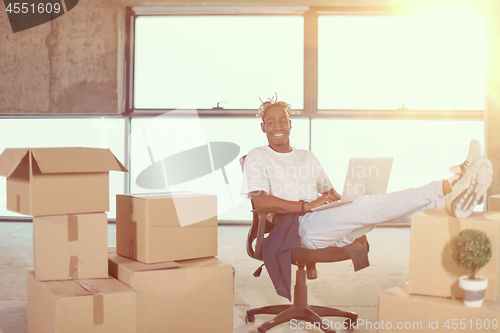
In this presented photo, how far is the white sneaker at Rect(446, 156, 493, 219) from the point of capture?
1.63m

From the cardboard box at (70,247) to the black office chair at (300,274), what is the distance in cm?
68

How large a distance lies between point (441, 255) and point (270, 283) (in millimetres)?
1395

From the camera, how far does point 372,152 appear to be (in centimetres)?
504

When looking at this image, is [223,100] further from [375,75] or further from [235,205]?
[375,75]

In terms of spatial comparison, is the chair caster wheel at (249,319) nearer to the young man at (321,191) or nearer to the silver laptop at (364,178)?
the young man at (321,191)

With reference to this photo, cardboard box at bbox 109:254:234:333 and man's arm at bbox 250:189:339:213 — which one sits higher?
man's arm at bbox 250:189:339:213

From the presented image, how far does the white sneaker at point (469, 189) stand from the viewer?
163cm

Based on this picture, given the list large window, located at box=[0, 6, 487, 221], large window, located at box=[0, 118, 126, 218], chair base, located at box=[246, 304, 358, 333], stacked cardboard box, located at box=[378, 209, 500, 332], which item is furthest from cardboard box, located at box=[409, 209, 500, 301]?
large window, located at box=[0, 118, 126, 218]

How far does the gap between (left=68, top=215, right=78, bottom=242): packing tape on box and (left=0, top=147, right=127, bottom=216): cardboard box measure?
0.08ft

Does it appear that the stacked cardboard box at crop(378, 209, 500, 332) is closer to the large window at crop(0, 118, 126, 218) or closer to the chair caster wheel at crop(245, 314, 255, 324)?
the chair caster wheel at crop(245, 314, 255, 324)

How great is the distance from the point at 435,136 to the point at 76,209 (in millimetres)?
4277

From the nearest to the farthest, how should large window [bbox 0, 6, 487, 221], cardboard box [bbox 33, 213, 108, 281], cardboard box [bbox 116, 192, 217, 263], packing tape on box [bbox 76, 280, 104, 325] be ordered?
packing tape on box [bbox 76, 280, 104, 325] < cardboard box [bbox 33, 213, 108, 281] < cardboard box [bbox 116, 192, 217, 263] < large window [bbox 0, 6, 487, 221]

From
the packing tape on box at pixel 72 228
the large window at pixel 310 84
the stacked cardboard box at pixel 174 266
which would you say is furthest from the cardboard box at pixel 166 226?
the large window at pixel 310 84

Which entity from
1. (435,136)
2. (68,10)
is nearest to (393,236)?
(435,136)
